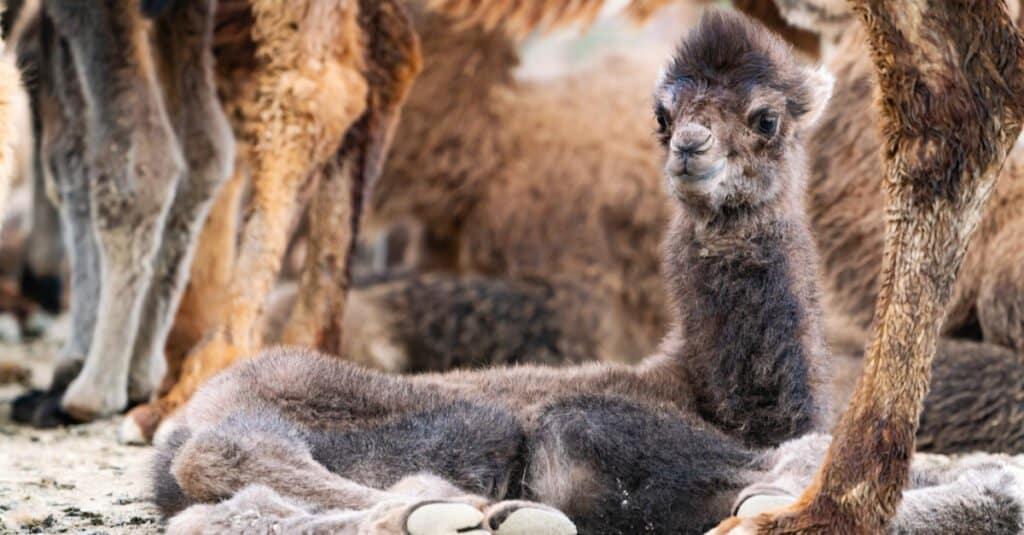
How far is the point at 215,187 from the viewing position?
6004 millimetres

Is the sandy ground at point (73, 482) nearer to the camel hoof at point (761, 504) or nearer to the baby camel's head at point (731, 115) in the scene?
the camel hoof at point (761, 504)

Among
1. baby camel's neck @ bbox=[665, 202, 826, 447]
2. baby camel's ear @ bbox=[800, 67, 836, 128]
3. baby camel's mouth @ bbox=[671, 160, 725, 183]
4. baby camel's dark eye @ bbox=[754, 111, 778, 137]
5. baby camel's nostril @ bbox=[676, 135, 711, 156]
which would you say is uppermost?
baby camel's ear @ bbox=[800, 67, 836, 128]

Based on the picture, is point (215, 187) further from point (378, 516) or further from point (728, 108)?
point (378, 516)

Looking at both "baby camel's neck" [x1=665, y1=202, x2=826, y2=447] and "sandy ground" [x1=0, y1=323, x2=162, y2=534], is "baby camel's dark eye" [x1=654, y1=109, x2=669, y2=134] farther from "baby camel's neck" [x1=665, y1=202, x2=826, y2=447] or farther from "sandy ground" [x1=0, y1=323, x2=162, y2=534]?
"sandy ground" [x1=0, y1=323, x2=162, y2=534]

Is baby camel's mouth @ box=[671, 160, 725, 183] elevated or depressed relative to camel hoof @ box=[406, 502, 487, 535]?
elevated

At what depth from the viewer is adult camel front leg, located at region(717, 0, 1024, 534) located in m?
3.07

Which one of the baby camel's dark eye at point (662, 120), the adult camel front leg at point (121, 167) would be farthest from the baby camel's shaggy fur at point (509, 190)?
the baby camel's dark eye at point (662, 120)

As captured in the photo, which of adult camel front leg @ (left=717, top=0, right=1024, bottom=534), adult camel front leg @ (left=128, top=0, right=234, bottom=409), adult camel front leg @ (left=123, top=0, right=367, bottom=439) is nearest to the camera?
adult camel front leg @ (left=717, top=0, right=1024, bottom=534)

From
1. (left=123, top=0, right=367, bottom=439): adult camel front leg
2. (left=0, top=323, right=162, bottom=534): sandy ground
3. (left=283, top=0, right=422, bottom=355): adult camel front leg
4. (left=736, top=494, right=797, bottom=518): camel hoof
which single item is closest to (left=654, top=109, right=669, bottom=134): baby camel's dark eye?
(left=736, top=494, right=797, bottom=518): camel hoof

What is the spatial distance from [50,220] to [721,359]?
633cm

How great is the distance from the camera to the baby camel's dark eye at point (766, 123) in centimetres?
393

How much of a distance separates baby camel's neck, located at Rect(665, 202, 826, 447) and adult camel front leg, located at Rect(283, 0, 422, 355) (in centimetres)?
210

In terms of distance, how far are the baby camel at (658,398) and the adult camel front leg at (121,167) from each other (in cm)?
196

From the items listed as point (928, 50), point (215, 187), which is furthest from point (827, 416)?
point (215, 187)
